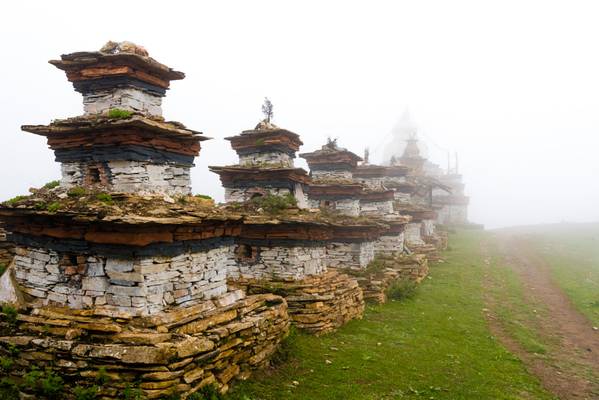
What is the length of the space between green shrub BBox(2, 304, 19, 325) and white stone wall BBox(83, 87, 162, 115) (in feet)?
16.0

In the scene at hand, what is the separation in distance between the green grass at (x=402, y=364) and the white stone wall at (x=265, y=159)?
6714 millimetres

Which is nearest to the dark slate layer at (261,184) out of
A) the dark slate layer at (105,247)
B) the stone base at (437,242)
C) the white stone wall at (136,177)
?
the white stone wall at (136,177)

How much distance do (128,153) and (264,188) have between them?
22.4 ft

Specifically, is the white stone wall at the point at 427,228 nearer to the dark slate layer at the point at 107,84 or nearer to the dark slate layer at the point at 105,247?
the dark slate layer at the point at 105,247

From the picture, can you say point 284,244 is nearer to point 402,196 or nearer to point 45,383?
point 45,383

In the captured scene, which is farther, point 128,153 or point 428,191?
point 428,191

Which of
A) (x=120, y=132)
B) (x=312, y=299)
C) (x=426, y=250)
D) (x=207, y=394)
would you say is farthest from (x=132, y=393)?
(x=426, y=250)

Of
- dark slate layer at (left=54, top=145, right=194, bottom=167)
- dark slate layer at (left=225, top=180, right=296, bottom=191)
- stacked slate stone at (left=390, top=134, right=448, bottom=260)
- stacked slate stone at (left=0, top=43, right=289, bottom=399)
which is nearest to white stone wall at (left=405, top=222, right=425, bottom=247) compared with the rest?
stacked slate stone at (left=390, top=134, right=448, bottom=260)

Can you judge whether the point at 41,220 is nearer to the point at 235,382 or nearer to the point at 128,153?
the point at 128,153

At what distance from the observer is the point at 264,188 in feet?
51.0

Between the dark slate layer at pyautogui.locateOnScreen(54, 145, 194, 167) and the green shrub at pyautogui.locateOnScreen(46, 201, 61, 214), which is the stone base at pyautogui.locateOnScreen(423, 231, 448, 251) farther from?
the green shrub at pyautogui.locateOnScreen(46, 201, 61, 214)

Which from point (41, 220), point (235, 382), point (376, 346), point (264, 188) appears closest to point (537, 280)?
point (376, 346)

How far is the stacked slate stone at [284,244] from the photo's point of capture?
13.4 meters

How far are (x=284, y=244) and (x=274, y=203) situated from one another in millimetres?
1692
